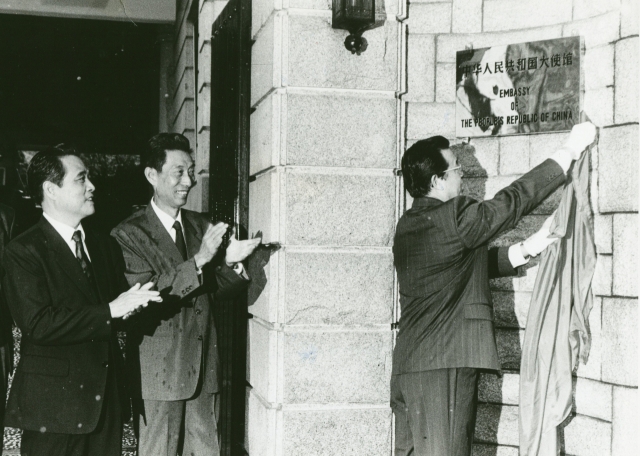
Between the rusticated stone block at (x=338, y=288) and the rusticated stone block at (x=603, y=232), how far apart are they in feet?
3.71

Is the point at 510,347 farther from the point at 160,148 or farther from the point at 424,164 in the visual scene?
the point at 160,148

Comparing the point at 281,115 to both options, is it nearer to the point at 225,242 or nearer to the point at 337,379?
the point at 225,242

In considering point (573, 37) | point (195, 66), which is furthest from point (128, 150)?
point (573, 37)

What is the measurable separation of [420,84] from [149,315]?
80.8 inches

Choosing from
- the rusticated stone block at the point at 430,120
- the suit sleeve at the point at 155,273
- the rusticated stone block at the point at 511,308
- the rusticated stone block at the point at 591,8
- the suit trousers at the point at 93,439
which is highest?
the rusticated stone block at the point at 591,8

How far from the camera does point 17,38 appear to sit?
10.2 meters

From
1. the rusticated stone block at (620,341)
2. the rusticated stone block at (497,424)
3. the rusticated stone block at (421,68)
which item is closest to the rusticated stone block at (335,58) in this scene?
the rusticated stone block at (421,68)

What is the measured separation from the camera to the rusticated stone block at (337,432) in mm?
4059

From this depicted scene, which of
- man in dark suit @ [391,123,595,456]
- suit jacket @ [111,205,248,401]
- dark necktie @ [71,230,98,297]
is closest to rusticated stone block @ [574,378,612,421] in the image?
man in dark suit @ [391,123,595,456]

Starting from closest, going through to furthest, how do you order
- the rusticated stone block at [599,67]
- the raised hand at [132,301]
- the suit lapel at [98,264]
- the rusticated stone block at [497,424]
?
1. the raised hand at [132,301]
2. the suit lapel at [98,264]
3. the rusticated stone block at [599,67]
4. the rusticated stone block at [497,424]

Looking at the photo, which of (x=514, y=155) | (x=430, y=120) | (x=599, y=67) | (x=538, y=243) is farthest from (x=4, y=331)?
(x=599, y=67)

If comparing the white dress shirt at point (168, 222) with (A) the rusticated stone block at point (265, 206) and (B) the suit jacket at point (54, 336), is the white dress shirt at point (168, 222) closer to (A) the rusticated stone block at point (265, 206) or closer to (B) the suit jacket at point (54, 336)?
(A) the rusticated stone block at point (265, 206)

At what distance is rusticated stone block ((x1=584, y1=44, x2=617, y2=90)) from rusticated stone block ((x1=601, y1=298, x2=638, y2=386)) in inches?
46.6

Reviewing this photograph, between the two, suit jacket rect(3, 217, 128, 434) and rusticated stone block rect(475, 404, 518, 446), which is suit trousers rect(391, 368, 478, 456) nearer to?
rusticated stone block rect(475, 404, 518, 446)
